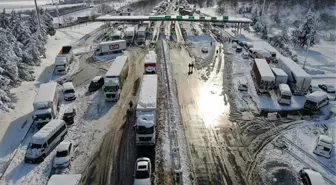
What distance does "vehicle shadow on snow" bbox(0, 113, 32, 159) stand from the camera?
24.4 meters

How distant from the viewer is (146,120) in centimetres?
2377

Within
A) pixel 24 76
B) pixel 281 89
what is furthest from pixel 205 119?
pixel 24 76

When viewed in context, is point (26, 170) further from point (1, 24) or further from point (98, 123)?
point (1, 24)

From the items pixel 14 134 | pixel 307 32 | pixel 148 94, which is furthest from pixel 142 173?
pixel 307 32

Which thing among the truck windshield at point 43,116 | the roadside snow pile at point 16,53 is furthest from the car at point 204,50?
the truck windshield at point 43,116

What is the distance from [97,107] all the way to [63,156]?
9533 mm

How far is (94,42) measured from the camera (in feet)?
188

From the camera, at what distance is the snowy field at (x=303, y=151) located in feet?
73.1

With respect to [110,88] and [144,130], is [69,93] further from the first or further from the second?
[144,130]

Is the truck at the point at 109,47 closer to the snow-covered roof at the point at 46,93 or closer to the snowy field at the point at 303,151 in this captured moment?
the snow-covered roof at the point at 46,93

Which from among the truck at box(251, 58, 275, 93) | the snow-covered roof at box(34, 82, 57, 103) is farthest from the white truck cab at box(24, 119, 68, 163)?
the truck at box(251, 58, 275, 93)

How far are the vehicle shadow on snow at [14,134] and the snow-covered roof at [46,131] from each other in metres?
3.38

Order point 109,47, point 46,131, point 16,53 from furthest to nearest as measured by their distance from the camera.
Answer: point 109,47, point 16,53, point 46,131

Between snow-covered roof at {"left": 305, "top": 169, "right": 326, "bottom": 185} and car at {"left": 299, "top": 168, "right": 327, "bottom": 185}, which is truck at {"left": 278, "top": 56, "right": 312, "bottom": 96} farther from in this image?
snow-covered roof at {"left": 305, "top": 169, "right": 326, "bottom": 185}
